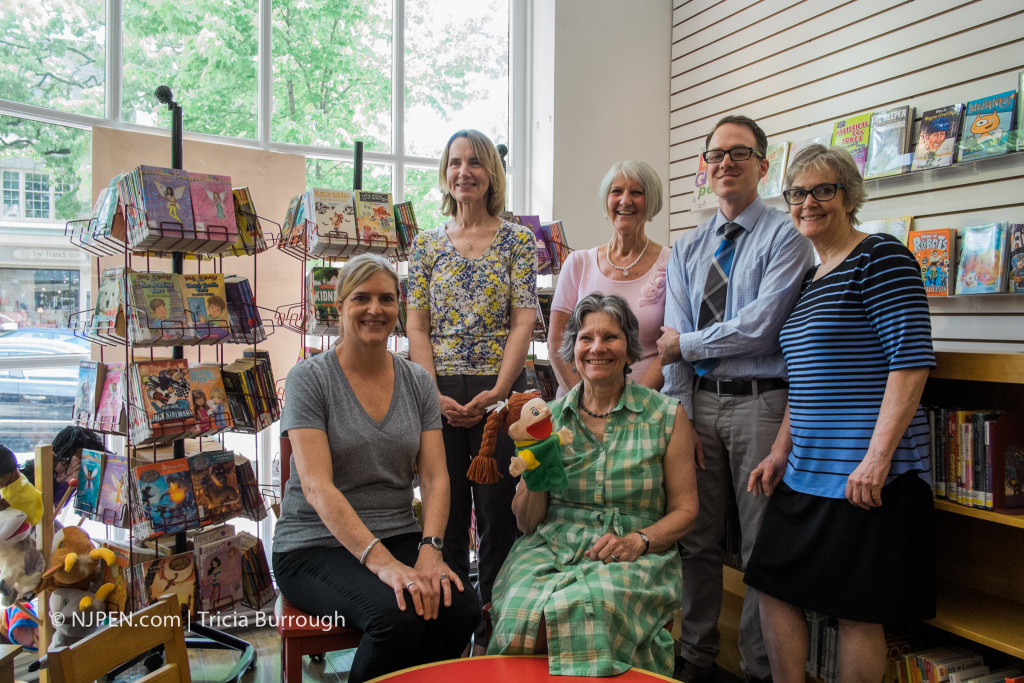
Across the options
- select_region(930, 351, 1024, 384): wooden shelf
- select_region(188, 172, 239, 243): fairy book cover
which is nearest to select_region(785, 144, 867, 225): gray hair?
select_region(930, 351, 1024, 384): wooden shelf

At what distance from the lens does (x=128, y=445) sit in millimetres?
2613

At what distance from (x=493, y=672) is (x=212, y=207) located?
7.02 feet

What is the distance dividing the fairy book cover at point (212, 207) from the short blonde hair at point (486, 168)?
0.91 metres

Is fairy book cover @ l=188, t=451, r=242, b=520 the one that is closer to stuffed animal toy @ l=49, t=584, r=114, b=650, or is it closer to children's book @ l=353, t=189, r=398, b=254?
stuffed animal toy @ l=49, t=584, r=114, b=650

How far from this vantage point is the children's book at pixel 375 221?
10.3 ft

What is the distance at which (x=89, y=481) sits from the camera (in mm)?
2764

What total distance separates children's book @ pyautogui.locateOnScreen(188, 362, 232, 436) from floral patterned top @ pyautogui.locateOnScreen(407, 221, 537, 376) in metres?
0.98

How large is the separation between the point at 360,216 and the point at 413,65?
1.86 meters

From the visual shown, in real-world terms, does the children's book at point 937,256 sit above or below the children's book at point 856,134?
below

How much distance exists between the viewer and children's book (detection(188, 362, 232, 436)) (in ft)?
9.13

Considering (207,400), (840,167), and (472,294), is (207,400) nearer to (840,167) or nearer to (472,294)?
(472,294)

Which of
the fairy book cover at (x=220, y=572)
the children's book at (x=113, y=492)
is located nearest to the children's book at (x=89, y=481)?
the children's book at (x=113, y=492)

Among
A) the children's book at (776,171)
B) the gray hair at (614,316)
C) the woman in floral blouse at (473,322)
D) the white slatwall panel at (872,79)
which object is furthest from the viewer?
the children's book at (776,171)

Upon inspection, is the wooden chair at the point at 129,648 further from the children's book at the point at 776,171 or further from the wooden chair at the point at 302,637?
the children's book at the point at 776,171
